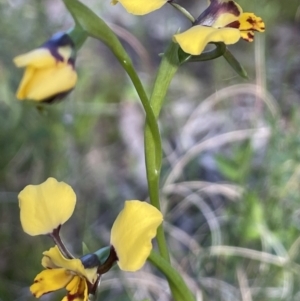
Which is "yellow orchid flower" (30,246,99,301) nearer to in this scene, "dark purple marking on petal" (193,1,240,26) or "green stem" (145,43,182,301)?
"green stem" (145,43,182,301)

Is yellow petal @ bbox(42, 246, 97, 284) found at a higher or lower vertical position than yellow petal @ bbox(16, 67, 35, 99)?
lower

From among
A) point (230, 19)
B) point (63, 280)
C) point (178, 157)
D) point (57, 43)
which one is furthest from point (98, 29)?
point (178, 157)

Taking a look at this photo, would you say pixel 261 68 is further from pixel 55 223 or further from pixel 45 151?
pixel 55 223

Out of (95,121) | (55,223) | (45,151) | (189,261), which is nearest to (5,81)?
(45,151)

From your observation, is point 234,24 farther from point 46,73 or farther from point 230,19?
point 46,73

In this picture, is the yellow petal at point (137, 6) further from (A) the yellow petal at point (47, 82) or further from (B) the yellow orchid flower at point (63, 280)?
(B) the yellow orchid flower at point (63, 280)

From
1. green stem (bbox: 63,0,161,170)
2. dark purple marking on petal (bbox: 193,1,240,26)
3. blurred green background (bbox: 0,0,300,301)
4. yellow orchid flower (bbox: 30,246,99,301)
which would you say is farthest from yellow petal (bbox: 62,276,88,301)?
blurred green background (bbox: 0,0,300,301)
